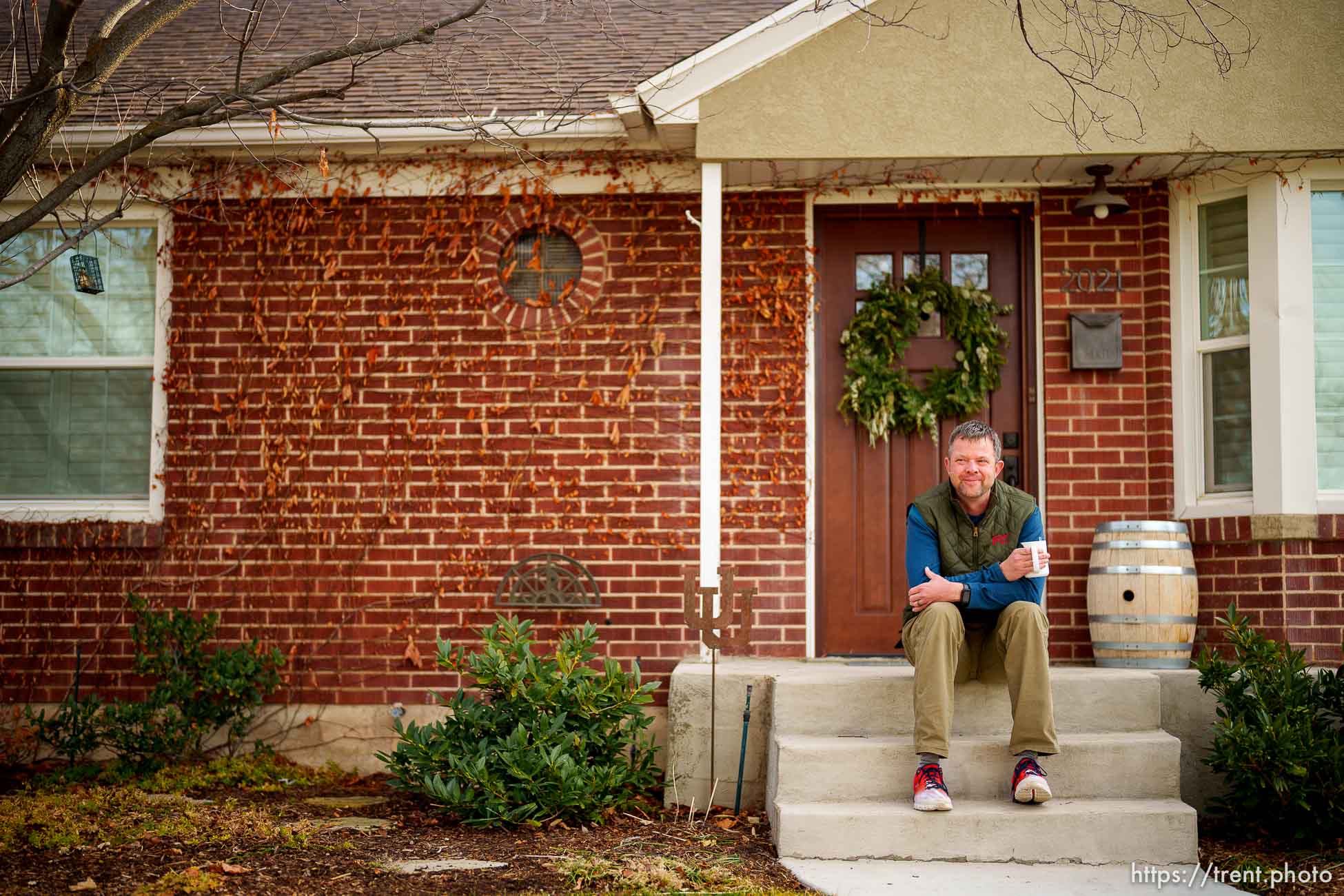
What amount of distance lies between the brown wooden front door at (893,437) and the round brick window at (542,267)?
4.08 ft

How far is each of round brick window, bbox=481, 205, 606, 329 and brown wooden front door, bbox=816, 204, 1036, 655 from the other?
1.24 meters

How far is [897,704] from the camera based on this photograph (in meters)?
4.93

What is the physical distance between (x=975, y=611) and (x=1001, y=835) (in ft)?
2.67

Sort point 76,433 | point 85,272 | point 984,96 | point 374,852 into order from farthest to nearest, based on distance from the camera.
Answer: point 76,433 → point 85,272 → point 984,96 → point 374,852

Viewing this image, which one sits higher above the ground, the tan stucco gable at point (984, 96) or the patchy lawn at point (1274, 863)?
the tan stucco gable at point (984, 96)

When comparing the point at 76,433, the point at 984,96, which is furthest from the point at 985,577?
the point at 76,433

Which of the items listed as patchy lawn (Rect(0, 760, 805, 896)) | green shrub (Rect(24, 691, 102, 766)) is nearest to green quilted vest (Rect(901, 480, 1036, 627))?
patchy lawn (Rect(0, 760, 805, 896))

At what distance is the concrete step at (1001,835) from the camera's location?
14.2ft

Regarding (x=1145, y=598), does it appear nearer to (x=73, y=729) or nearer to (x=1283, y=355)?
(x=1283, y=355)

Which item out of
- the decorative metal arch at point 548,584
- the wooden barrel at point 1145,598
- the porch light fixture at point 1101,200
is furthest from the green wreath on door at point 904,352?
the decorative metal arch at point 548,584

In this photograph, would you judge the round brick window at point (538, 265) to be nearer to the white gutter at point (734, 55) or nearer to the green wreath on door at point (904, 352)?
the white gutter at point (734, 55)

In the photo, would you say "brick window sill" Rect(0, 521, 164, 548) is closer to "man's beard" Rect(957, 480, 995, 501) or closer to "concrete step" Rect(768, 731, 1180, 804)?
"concrete step" Rect(768, 731, 1180, 804)

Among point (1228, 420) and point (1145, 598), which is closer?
point (1145, 598)

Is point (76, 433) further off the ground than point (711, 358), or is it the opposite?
point (711, 358)
